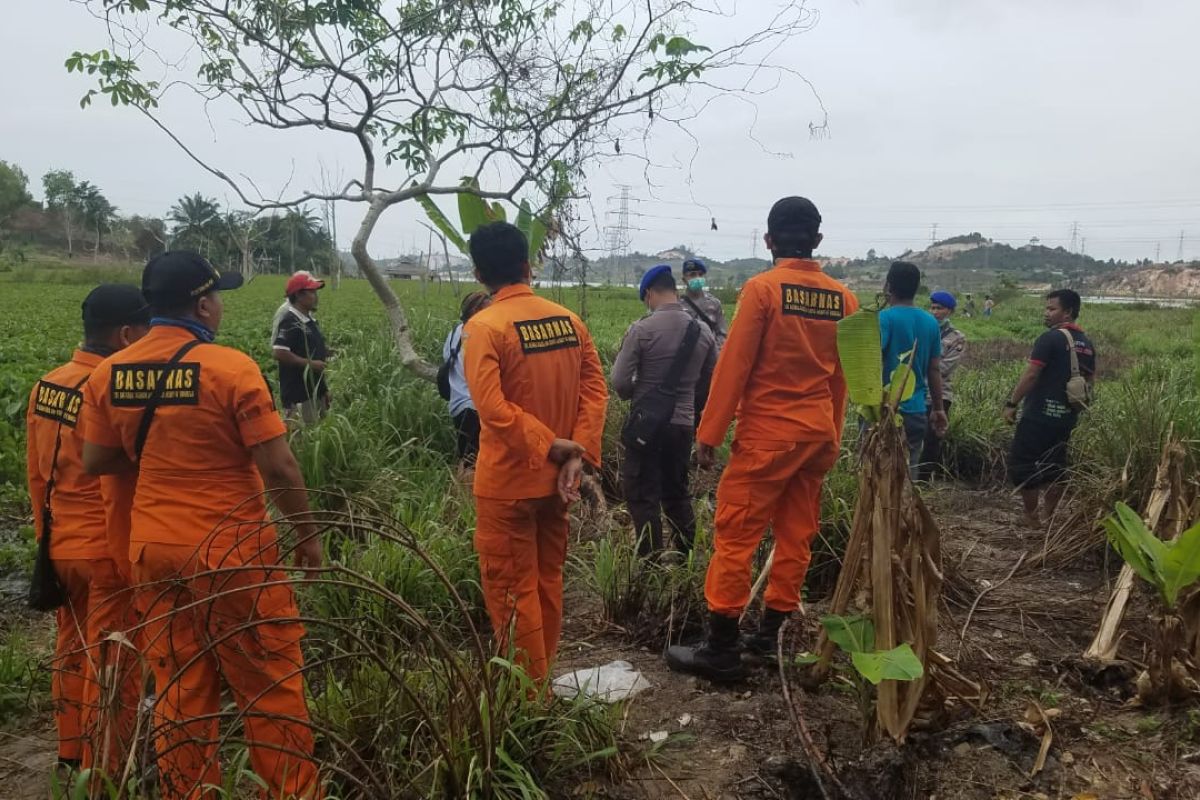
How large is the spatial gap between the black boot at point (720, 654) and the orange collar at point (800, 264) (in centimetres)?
147

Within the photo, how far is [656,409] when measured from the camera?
4.41 m

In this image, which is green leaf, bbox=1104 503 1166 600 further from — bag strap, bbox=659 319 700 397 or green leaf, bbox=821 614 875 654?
bag strap, bbox=659 319 700 397

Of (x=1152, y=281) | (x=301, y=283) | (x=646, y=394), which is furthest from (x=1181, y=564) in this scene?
(x=1152, y=281)

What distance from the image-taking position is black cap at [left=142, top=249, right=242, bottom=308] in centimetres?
243

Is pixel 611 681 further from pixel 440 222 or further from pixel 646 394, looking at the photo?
pixel 440 222

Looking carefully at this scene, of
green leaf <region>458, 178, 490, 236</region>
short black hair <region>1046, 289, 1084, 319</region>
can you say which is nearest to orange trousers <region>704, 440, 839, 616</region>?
short black hair <region>1046, 289, 1084, 319</region>

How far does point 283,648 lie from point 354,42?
13.8ft

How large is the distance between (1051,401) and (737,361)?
3207mm

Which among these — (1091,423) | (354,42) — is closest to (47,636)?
(354,42)

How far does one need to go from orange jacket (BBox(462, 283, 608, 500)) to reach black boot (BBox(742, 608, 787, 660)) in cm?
106

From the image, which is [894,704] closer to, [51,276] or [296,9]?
[296,9]

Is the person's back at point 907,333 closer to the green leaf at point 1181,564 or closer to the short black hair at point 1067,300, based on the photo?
the short black hair at point 1067,300

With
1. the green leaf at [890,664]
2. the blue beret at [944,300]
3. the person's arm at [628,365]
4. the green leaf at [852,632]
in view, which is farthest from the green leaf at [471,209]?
the green leaf at [890,664]

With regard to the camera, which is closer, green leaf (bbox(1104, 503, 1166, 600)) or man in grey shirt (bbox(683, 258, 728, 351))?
green leaf (bbox(1104, 503, 1166, 600))
